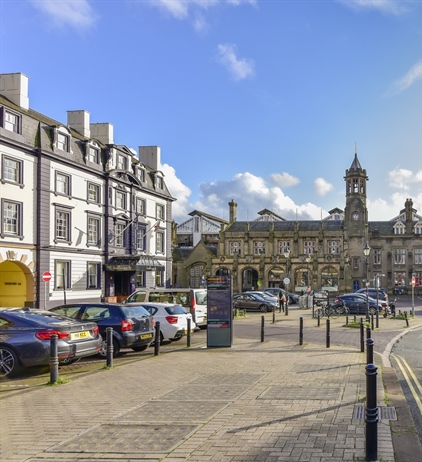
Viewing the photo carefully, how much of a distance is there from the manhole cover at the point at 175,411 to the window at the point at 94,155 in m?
31.0

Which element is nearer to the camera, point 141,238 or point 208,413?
point 208,413

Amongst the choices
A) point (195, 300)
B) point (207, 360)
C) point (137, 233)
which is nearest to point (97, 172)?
point (137, 233)

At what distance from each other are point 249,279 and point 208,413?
6857 cm

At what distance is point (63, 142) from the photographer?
35125 millimetres

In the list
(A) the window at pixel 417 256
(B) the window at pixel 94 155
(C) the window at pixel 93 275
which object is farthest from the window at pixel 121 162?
(A) the window at pixel 417 256

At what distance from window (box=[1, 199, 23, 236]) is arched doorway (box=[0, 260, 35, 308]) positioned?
211 centimetres

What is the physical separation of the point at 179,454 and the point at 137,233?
39150 millimetres

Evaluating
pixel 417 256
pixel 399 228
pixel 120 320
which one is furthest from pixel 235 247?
pixel 120 320

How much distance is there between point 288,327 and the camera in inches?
1005

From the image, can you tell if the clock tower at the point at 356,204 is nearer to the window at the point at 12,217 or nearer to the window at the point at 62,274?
the window at the point at 62,274

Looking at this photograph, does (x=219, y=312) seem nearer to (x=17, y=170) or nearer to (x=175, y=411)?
(x=175, y=411)

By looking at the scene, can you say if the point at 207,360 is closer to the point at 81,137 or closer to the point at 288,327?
the point at 288,327

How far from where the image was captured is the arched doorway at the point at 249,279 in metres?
75.5

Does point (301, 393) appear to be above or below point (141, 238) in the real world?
below
